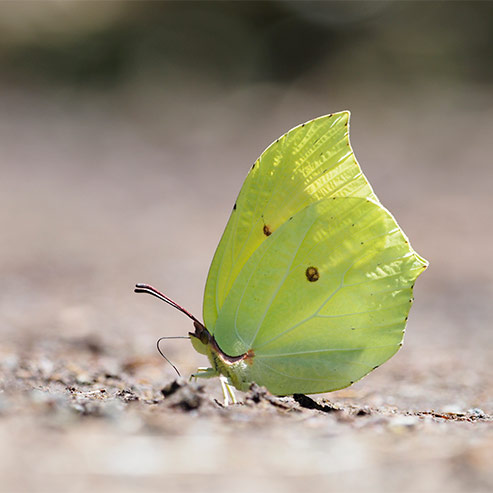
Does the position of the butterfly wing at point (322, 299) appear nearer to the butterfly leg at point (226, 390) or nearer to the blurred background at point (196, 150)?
the butterfly leg at point (226, 390)

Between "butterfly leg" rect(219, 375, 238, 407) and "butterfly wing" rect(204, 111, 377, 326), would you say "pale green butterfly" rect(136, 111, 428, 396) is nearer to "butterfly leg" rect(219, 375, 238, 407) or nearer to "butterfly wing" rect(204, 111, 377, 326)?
"butterfly wing" rect(204, 111, 377, 326)

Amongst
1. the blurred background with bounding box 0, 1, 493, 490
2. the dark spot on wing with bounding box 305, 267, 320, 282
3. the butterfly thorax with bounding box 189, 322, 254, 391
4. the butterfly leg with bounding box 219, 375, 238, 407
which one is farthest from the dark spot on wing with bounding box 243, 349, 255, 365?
the blurred background with bounding box 0, 1, 493, 490

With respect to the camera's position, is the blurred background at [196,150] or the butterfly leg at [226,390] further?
the blurred background at [196,150]

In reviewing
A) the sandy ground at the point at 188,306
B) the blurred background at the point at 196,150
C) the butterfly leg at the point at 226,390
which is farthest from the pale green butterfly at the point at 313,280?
the blurred background at the point at 196,150

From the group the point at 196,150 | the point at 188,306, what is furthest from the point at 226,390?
the point at 196,150

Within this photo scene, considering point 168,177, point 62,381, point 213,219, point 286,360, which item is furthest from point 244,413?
point 168,177

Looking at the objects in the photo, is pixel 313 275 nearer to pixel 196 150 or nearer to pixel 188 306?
pixel 188 306

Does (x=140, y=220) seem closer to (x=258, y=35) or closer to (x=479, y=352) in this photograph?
(x=479, y=352)
